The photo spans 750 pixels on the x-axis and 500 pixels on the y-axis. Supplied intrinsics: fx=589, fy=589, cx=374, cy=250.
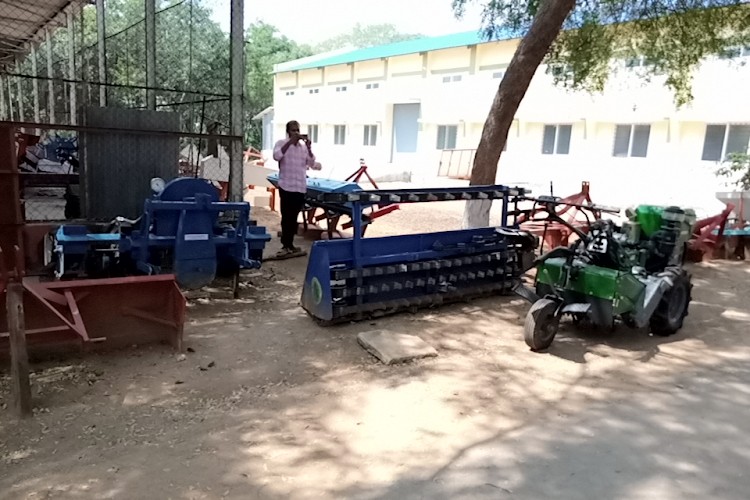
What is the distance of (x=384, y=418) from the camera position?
13.1ft

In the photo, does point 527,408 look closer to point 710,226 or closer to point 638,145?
point 710,226

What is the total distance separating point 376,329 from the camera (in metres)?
5.82

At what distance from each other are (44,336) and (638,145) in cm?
1889

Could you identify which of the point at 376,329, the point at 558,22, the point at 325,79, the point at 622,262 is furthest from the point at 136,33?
the point at 325,79

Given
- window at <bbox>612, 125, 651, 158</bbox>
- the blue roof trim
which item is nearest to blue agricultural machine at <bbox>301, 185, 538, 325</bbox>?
window at <bbox>612, 125, 651, 158</bbox>

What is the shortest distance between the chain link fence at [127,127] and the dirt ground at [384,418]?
2347 millimetres

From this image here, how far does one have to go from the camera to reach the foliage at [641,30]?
33.9 ft

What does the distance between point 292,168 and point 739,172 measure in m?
11.4

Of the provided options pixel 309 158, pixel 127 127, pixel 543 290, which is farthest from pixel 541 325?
pixel 127 127

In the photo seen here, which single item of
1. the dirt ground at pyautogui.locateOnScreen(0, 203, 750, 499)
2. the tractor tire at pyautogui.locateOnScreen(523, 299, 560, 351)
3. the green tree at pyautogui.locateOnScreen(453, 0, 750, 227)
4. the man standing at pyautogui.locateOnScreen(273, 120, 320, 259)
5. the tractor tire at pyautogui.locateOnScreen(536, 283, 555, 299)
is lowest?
the dirt ground at pyautogui.locateOnScreen(0, 203, 750, 499)

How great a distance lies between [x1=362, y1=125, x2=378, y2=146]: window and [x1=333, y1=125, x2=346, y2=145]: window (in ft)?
6.85

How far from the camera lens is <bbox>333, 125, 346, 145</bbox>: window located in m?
33.8

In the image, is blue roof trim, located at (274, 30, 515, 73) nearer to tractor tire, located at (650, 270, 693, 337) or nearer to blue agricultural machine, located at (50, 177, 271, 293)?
tractor tire, located at (650, 270, 693, 337)

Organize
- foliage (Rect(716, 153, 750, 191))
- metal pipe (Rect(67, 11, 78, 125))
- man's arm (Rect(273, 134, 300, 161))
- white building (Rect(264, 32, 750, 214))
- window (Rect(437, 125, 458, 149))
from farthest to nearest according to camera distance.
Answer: window (Rect(437, 125, 458, 149)) → white building (Rect(264, 32, 750, 214)) → foliage (Rect(716, 153, 750, 191)) → metal pipe (Rect(67, 11, 78, 125)) → man's arm (Rect(273, 134, 300, 161))
